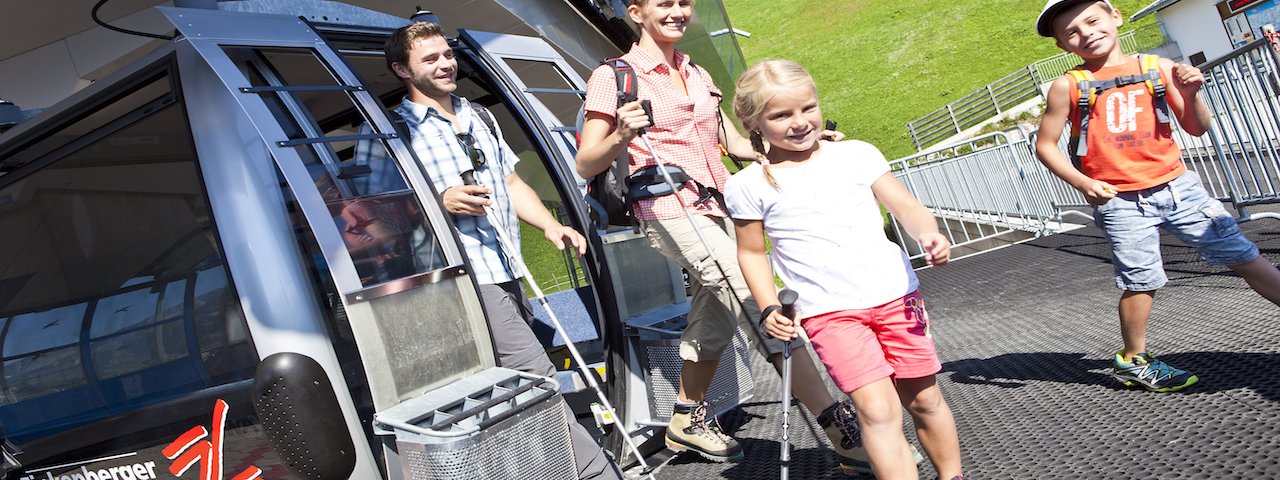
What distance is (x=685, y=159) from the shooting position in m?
3.83

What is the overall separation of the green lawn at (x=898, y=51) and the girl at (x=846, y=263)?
4300 centimetres

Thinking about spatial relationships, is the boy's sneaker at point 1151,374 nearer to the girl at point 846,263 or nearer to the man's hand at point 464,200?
the girl at point 846,263

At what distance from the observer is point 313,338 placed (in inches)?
117

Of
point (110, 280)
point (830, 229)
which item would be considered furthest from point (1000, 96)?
point (110, 280)

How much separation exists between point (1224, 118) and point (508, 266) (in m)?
5.97

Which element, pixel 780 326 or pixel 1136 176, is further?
pixel 1136 176

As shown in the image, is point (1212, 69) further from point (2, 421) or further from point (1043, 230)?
point (2, 421)

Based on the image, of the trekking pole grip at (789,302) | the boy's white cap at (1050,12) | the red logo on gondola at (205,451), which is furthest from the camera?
the boy's white cap at (1050,12)

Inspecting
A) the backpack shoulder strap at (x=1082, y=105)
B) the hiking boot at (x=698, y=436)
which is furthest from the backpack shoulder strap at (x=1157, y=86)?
the hiking boot at (x=698, y=436)

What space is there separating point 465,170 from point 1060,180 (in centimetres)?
989

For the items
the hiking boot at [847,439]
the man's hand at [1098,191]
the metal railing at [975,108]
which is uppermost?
the metal railing at [975,108]

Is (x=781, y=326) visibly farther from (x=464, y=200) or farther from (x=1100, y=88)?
(x=1100, y=88)

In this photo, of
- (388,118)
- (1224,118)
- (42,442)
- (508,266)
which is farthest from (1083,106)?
(1224,118)

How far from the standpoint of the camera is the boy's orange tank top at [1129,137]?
3.73 metres
